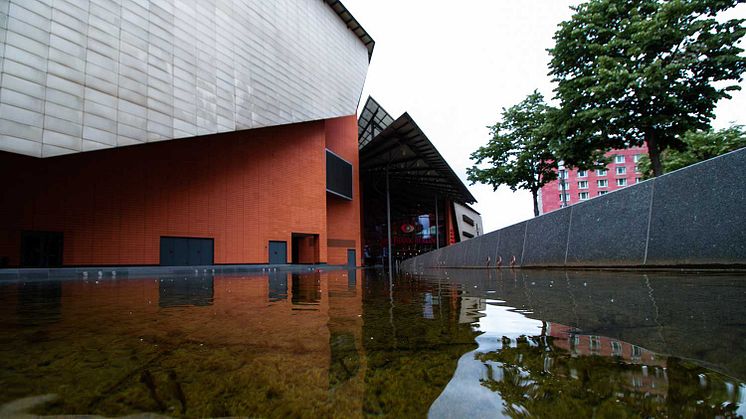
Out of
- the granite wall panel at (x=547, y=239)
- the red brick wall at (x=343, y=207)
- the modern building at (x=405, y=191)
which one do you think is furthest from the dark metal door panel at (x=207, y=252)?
the granite wall panel at (x=547, y=239)

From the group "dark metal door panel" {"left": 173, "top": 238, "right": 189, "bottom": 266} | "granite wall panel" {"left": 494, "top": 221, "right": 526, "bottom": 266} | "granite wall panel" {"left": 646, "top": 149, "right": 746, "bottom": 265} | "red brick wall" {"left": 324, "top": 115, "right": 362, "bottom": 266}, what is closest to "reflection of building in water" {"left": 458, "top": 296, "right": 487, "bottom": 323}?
"granite wall panel" {"left": 646, "top": 149, "right": 746, "bottom": 265}

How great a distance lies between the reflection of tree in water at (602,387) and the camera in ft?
2.55

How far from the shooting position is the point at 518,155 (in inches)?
965

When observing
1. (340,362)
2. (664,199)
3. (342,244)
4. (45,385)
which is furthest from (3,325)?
(342,244)

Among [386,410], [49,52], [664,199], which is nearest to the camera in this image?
[386,410]

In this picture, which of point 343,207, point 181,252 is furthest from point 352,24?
point 181,252

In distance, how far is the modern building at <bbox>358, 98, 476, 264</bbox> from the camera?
34750mm

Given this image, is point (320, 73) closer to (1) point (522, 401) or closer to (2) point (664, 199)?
(2) point (664, 199)

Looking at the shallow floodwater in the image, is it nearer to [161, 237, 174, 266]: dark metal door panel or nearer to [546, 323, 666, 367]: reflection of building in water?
[546, 323, 666, 367]: reflection of building in water

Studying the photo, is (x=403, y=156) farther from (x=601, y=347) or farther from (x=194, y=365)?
(x=194, y=365)

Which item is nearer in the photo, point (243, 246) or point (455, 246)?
point (455, 246)

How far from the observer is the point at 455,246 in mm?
19812

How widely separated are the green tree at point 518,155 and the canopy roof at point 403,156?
649 centimetres

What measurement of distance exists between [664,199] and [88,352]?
6693 millimetres
